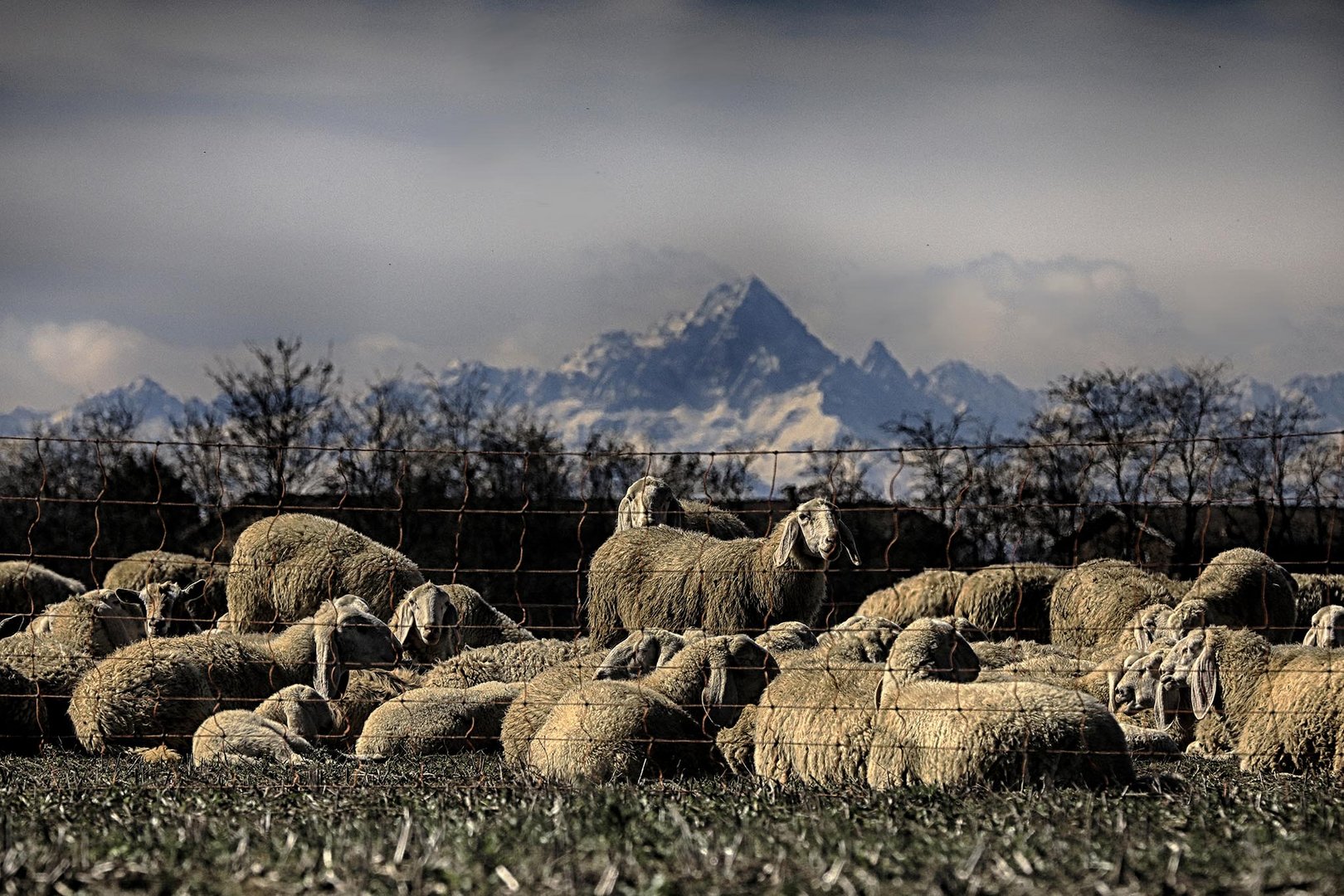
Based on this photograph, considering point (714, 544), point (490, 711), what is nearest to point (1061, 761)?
point (490, 711)

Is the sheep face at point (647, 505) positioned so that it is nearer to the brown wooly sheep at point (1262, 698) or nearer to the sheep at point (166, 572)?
the sheep at point (166, 572)

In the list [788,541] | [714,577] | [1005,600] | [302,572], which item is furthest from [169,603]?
[1005,600]

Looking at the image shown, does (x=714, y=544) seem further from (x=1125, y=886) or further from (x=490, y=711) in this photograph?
(x=1125, y=886)

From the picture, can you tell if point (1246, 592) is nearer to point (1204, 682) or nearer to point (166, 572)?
point (1204, 682)

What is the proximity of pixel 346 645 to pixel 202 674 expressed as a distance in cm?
116

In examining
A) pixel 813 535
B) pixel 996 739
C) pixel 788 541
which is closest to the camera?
pixel 996 739

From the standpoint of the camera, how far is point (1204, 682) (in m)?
11.4

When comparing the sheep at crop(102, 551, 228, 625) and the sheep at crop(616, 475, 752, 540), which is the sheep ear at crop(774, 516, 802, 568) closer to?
the sheep at crop(616, 475, 752, 540)

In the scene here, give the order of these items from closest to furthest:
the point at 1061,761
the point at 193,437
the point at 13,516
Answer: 1. the point at 1061,761
2. the point at 13,516
3. the point at 193,437

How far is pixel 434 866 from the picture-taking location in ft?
16.8

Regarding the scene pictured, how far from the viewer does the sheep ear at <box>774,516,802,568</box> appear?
48.2ft

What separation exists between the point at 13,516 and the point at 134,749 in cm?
3607

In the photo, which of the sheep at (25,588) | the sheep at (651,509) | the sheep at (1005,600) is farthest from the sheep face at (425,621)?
the sheep at (25,588)

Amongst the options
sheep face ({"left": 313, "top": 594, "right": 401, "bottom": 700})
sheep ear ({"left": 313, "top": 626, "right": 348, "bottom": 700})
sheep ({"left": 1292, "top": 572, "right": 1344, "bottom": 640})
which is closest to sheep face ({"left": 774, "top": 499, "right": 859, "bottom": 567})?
sheep face ({"left": 313, "top": 594, "right": 401, "bottom": 700})
